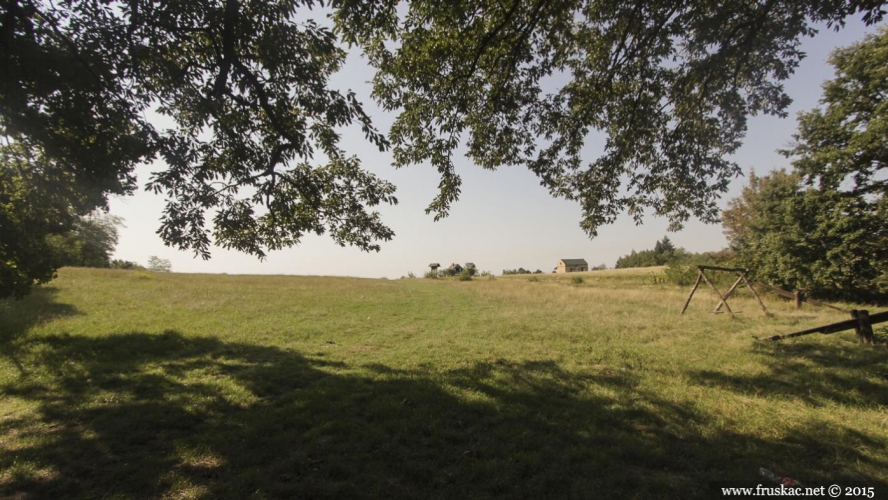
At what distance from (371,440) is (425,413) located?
117cm

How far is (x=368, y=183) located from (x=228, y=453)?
6.40 metres

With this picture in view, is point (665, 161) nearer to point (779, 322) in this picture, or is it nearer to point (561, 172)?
point (561, 172)

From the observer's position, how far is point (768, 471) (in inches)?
163

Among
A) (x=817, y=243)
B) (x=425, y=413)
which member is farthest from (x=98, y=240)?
(x=817, y=243)

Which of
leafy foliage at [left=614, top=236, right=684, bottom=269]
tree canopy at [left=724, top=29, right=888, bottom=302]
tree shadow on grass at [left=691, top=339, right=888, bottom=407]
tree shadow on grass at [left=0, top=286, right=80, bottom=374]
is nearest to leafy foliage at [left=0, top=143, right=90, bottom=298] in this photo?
tree shadow on grass at [left=0, top=286, right=80, bottom=374]

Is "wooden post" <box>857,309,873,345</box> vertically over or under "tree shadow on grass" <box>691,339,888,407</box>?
over

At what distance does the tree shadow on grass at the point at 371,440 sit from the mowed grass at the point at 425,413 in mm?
31

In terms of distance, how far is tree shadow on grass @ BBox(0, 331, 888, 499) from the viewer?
3.93m

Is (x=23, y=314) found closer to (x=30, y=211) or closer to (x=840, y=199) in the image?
(x=30, y=211)

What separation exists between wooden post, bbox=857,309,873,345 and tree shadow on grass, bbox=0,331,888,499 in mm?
5369

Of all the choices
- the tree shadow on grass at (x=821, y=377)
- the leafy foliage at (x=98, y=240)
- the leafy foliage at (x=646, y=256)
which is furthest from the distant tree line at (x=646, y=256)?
the leafy foliage at (x=98, y=240)

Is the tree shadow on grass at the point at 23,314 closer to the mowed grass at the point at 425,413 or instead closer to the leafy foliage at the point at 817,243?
the mowed grass at the point at 425,413

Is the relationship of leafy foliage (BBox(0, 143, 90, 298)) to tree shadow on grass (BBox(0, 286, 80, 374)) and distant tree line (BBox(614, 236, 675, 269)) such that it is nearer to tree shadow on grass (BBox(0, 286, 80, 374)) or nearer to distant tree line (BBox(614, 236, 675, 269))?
tree shadow on grass (BBox(0, 286, 80, 374))

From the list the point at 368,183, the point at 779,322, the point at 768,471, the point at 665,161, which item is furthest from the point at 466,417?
the point at 779,322
